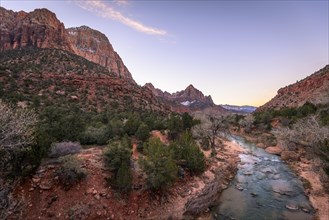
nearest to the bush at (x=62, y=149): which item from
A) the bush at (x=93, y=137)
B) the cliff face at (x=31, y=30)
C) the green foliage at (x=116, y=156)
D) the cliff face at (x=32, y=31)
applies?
the green foliage at (x=116, y=156)

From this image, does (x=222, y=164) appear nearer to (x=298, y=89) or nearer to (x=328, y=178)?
(x=328, y=178)

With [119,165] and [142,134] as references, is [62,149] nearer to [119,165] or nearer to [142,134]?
[119,165]

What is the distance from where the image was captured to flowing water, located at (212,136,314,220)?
1538 cm

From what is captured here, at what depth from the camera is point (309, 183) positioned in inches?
813

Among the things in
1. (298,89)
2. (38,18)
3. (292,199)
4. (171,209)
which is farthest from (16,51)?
(298,89)

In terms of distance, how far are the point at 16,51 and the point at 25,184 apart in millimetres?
71424

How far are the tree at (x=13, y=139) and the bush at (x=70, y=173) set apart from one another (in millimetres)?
1939

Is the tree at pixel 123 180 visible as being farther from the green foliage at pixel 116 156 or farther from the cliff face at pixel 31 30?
the cliff face at pixel 31 30

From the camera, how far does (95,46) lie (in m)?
165

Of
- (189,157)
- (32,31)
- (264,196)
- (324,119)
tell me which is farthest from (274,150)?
(32,31)

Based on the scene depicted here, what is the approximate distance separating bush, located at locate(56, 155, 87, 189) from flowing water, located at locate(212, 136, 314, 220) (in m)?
9.08

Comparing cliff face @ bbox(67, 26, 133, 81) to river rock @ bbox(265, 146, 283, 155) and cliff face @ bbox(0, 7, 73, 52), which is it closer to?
cliff face @ bbox(0, 7, 73, 52)

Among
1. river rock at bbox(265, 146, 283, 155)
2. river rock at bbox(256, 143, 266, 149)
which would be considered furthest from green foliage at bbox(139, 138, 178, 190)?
river rock at bbox(256, 143, 266, 149)

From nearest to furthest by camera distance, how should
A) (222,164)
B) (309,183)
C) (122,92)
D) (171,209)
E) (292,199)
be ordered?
1. (171,209)
2. (292,199)
3. (309,183)
4. (222,164)
5. (122,92)
